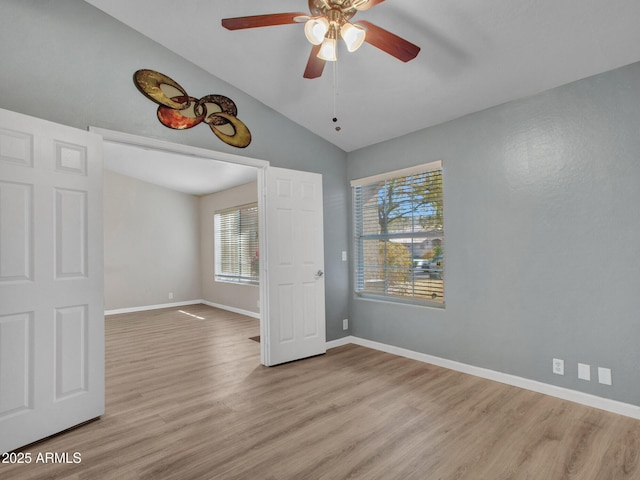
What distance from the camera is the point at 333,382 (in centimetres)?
313

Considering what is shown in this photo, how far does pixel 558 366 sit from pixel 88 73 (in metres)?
4.30

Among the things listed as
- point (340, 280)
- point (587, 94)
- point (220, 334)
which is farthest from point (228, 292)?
point (587, 94)

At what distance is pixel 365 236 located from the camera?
4.34 metres

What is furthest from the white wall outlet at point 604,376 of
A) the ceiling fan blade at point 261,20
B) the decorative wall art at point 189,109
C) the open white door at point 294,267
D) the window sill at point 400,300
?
the decorative wall art at point 189,109

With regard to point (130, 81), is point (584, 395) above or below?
below

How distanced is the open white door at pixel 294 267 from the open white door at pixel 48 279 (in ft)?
5.08

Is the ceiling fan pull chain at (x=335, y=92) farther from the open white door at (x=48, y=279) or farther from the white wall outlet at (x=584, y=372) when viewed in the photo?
the white wall outlet at (x=584, y=372)

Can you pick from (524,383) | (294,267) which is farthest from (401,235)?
(524,383)

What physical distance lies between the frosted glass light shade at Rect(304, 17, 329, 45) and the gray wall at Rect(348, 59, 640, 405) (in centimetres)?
205

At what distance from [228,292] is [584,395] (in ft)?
19.7

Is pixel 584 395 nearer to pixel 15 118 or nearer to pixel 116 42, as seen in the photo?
pixel 15 118

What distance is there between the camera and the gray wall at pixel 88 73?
2311mm

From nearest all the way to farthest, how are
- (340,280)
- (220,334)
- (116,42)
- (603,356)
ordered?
1. (603,356)
2. (116,42)
3. (340,280)
4. (220,334)

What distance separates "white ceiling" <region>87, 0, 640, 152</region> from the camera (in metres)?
2.20
